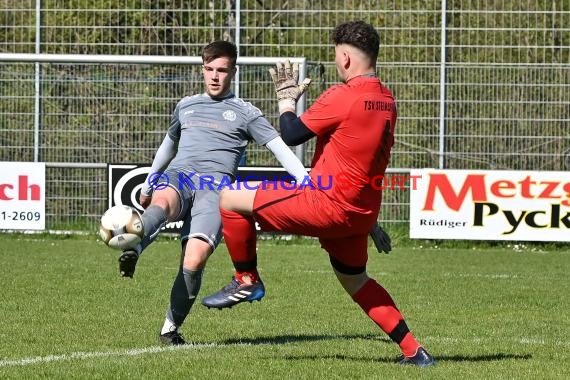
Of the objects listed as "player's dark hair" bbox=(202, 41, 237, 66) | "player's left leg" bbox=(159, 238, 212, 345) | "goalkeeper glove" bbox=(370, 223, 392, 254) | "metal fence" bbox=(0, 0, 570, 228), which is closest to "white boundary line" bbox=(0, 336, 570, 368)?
"player's left leg" bbox=(159, 238, 212, 345)

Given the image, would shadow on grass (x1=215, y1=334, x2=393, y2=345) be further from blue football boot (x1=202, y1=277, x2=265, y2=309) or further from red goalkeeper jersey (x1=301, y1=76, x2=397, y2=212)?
red goalkeeper jersey (x1=301, y1=76, x2=397, y2=212)

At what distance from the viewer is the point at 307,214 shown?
6.74 meters

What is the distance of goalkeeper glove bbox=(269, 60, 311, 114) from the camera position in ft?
22.5

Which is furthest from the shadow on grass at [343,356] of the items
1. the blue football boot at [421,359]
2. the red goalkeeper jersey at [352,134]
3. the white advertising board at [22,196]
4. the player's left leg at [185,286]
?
the white advertising board at [22,196]

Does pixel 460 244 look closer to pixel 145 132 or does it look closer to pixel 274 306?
pixel 145 132

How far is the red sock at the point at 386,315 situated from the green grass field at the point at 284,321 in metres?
0.17

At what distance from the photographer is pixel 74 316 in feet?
30.1

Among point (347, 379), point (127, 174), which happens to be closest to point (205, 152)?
point (347, 379)

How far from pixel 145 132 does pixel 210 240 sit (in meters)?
10.1

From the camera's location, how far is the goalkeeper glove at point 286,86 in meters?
6.86

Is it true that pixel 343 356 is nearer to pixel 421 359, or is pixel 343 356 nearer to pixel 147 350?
pixel 421 359

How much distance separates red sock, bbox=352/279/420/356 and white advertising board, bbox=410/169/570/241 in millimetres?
9712

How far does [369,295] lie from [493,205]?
9879 millimetres

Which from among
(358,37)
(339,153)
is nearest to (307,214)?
(339,153)
